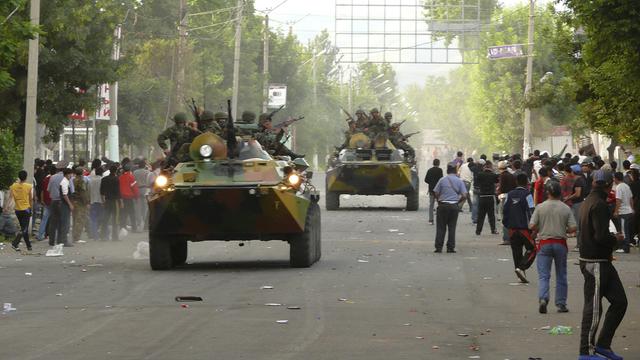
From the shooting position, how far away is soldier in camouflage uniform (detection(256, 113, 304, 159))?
25.0 meters

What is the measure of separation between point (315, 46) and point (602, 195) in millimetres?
140673

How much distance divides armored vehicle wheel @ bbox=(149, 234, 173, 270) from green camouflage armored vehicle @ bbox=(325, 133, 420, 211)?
66.2 feet

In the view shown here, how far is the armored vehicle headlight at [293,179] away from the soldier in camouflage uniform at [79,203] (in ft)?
30.1

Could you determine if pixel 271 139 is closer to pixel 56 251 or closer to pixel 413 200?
pixel 56 251

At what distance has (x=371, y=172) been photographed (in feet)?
140

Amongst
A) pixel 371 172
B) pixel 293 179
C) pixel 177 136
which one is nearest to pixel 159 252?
pixel 293 179

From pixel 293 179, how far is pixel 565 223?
23.6 feet

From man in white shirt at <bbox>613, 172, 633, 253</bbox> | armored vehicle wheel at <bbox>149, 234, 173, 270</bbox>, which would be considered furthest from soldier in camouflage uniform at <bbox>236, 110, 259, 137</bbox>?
man in white shirt at <bbox>613, 172, 633, 253</bbox>

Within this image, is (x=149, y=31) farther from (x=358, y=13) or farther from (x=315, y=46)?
(x=315, y=46)

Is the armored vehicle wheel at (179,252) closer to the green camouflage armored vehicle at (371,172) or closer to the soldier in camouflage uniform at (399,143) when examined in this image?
the green camouflage armored vehicle at (371,172)

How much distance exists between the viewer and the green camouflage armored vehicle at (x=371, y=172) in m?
42.4

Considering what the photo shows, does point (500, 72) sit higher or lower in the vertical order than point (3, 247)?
higher

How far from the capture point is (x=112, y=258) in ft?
85.3

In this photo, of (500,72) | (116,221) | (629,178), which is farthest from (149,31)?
(629,178)
